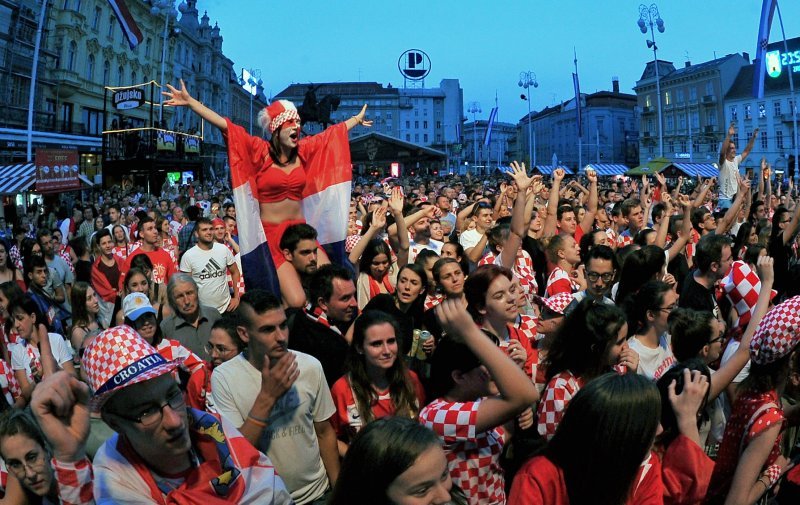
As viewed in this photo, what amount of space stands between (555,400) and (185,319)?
136 inches

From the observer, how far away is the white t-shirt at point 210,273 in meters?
7.98

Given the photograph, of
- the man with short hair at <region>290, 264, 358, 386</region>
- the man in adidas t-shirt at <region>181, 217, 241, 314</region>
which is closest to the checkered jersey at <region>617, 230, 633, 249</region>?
the man in adidas t-shirt at <region>181, 217, 241, 314</region>

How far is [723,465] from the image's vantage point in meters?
3.29

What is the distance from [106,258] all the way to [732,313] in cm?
681

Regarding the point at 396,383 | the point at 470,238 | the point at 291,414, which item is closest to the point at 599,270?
the point at 396,383

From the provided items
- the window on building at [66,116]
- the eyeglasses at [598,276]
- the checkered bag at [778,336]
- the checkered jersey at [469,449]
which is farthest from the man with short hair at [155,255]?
the window on building at [66,116]

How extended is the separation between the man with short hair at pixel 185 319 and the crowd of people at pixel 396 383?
0.06ft

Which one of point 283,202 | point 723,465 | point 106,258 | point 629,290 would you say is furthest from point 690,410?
point 106,258

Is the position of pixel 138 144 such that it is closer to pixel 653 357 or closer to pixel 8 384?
pixel 8 384

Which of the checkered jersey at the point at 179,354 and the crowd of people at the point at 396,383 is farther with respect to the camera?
the checkered jersey at the point at 179,354

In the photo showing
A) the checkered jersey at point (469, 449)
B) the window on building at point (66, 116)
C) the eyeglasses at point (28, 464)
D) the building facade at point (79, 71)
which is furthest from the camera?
the window on building at point (66, 116)

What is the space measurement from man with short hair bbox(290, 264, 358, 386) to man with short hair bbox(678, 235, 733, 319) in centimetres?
294

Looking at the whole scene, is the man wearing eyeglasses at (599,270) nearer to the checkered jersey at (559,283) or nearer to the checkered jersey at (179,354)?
the checkered jersey at (559,283)

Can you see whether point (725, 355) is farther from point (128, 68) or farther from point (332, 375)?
point (128, 68)
